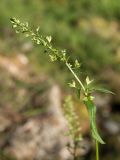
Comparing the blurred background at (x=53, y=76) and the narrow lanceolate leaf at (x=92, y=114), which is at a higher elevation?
the blurred background at (x=53, y=76)

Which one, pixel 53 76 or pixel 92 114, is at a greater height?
pixel 53 76

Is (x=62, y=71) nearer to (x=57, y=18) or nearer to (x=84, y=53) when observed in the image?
(x=84, y=53)

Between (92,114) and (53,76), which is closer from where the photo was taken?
(92,114)

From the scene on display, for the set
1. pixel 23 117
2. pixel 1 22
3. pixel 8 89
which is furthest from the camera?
pixel 1 22

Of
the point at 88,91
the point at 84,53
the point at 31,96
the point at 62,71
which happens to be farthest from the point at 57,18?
the point at 88,91

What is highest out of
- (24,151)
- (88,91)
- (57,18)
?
(57,18)

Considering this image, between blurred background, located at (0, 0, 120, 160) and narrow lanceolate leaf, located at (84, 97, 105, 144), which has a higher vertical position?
blurred background, located at (0, 0, 120, 160)

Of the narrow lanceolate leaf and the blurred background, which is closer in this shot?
the narrow lanceolate leaf

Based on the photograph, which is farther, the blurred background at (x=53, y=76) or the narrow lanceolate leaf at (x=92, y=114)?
the blurred background at (x=53, y=76)
